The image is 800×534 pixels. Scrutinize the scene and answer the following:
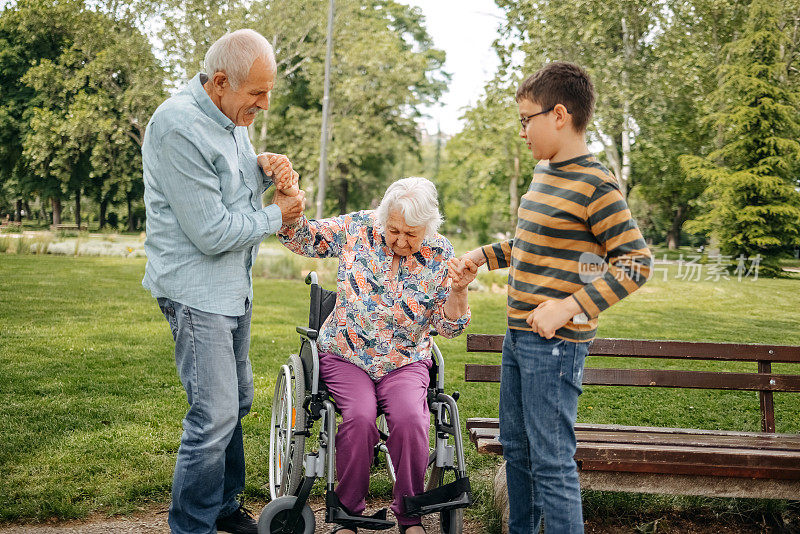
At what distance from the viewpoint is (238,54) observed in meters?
2.35

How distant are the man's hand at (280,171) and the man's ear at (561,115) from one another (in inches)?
39.7

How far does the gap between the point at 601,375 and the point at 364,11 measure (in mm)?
24608

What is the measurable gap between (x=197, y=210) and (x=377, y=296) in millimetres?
861

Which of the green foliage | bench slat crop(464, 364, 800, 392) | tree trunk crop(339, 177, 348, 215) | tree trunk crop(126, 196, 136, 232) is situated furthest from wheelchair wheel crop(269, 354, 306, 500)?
tree trunk crop(126, 196, 136, 232)

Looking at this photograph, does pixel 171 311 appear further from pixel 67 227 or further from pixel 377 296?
pixel 67 227

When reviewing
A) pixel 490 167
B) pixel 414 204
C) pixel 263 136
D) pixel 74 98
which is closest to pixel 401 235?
pixel 414 204

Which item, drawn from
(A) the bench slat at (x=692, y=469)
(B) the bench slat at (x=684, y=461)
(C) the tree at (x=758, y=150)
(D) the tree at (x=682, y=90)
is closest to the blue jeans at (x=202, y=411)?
(B) the bench slat at (x=684, y=461)

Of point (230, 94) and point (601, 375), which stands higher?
point (230, 94)

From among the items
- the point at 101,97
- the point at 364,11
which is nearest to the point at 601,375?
the point at 101,97

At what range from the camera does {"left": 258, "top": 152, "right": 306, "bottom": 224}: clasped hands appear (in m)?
2.67

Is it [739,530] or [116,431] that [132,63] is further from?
[739,530]

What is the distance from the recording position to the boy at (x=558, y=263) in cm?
210

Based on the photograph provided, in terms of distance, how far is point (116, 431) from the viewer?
405cm

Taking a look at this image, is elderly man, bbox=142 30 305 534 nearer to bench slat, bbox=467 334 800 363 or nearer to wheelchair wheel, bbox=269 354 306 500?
wheelchair wheel, bbox=269 354 306 500
